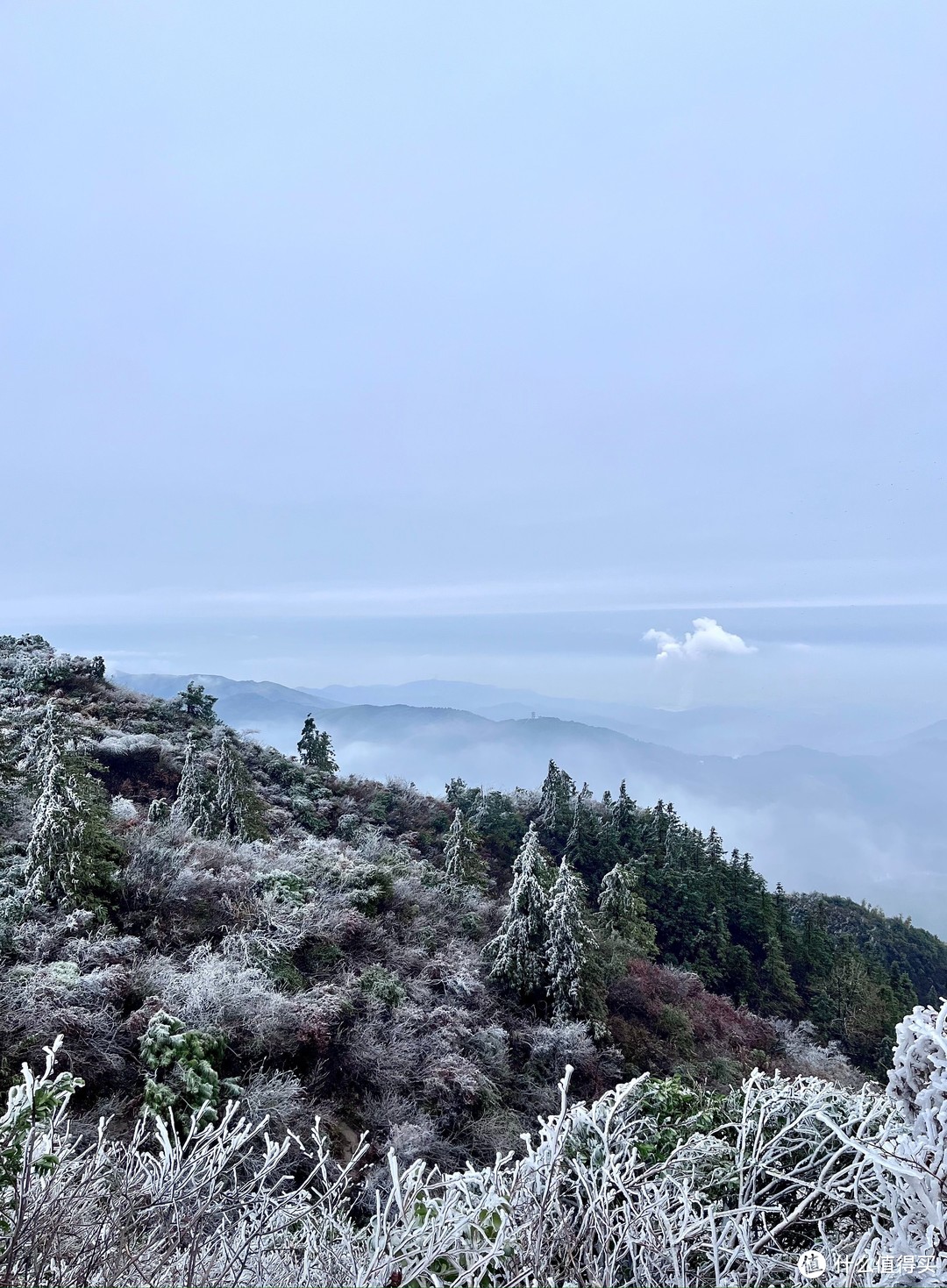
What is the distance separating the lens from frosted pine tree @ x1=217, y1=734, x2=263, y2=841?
55.7 feet

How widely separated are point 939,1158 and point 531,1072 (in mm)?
11446

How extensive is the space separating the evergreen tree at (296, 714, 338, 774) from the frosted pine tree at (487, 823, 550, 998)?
50.9 feet

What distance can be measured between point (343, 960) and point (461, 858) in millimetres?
8542

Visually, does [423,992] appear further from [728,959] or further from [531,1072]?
[728,959]

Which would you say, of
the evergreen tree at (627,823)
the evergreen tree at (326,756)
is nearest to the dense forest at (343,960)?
the evergreen tree at (627,823)

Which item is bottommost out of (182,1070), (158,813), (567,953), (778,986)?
(778,986)

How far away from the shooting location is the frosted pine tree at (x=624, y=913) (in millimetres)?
21578

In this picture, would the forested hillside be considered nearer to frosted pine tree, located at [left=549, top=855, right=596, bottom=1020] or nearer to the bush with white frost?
frosted pine tree, located at [left=549, top=855, right=596, bottom=1020]

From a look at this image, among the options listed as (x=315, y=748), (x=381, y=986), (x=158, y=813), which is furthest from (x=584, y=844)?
(x=381, y=986)

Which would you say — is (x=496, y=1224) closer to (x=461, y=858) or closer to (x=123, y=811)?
(x=123, y=811)

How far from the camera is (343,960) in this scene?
41.1ft

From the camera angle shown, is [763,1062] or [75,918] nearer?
[75,918]

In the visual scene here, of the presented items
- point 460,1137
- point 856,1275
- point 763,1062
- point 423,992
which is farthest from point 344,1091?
point 763,1062

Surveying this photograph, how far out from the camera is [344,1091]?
9930 millimetres
